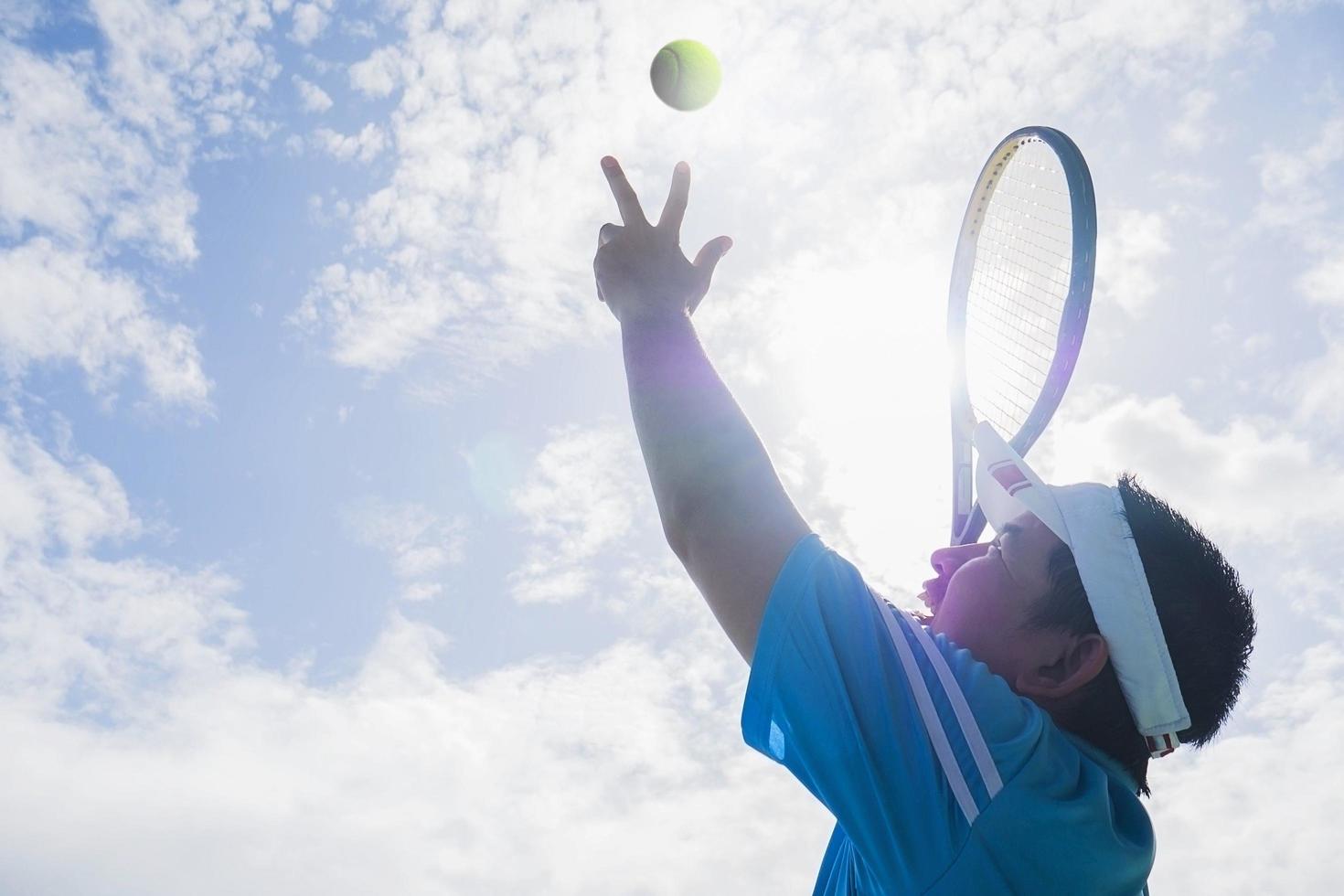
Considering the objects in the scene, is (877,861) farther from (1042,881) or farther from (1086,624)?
(1086,624)

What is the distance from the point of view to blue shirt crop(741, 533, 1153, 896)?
96.2 inches

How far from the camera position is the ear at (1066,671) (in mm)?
3104

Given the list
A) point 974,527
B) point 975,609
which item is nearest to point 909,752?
point 975,609

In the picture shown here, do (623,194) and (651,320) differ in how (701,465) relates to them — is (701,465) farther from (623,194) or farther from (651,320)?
(623,194)

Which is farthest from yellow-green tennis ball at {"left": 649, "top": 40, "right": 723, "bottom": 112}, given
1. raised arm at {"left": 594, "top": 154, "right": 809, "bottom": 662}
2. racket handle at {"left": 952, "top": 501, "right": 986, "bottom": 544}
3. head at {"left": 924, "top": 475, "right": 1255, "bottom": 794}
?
head at {"left": 924, "top": 475, "right": 1255, "bottom": 794}

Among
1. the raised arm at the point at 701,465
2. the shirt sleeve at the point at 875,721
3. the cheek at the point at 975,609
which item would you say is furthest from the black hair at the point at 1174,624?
the raised arm at the point at 701,465

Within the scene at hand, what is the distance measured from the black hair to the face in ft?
0.15

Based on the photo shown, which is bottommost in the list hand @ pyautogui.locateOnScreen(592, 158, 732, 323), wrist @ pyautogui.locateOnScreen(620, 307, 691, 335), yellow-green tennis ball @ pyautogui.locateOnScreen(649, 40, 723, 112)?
wrist @ pyautogui.locateOnScreen(620, 307, 691, 335)

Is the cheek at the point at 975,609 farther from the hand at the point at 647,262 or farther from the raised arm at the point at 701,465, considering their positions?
the hand at the point at 647,262

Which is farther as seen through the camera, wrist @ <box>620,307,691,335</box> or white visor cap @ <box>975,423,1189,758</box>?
wrist @ <box>620,307,691,335</box>

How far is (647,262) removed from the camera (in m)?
3.35

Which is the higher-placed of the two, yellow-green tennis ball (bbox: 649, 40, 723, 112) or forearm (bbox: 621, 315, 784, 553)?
yellow-green tennis ball (bbox: 649, 40, 723, 112)

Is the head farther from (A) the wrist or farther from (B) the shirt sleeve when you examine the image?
(A) the wrist

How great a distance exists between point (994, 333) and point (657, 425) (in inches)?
158
